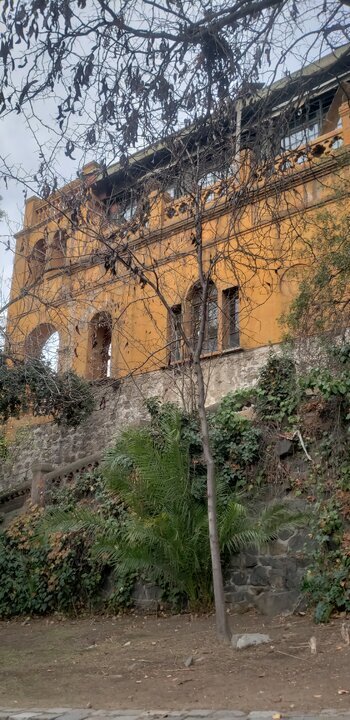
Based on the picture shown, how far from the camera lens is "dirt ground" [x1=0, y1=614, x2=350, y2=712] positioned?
15.3 ft

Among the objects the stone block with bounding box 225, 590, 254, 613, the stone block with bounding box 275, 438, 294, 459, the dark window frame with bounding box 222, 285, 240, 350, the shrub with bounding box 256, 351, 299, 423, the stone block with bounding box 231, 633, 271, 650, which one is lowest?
the stone block with bounding box 231, 633, 271, 650

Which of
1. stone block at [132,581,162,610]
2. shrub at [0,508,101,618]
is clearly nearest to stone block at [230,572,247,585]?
stone block at [132,581,162,610]

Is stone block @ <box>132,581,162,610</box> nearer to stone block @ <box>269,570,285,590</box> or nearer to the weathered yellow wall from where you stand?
stone block @ <box>269,570,285,590</box>

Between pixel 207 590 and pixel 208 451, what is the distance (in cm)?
230

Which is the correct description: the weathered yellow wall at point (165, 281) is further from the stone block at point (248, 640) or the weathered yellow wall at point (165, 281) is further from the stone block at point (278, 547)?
the stone block at point (248, 640)

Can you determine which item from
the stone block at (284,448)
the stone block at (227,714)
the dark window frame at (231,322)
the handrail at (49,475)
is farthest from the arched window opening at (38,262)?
the stone block at (227,714)

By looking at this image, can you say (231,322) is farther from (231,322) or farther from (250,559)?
(250,559)

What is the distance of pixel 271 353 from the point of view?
34.8ft

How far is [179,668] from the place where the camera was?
18.7ft

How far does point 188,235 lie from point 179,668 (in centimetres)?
940

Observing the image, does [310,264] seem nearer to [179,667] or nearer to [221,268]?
[221,268]

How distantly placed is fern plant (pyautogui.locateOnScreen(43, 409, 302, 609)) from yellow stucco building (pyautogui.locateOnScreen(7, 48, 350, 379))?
5.06ft

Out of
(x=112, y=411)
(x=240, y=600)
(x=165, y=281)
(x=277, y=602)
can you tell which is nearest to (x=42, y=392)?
(x=112, y=411)

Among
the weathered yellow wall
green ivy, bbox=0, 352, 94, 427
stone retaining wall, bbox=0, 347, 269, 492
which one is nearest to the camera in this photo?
the weathered yellow wall
